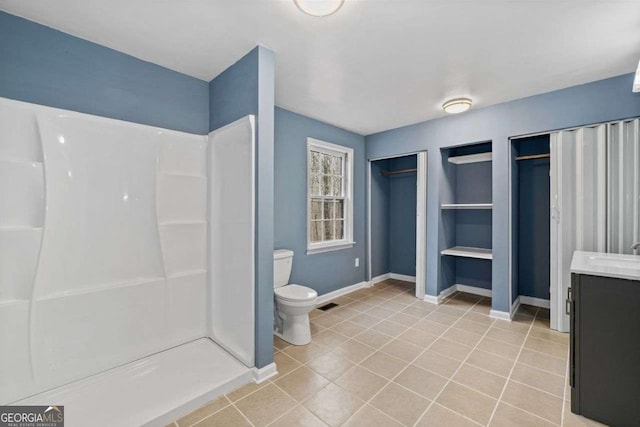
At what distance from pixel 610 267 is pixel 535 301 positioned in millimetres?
2110

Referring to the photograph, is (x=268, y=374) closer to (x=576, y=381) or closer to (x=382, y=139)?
(x=576, y=381)

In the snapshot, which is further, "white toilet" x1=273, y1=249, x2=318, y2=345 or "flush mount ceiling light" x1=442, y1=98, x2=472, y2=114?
"flush mount ceiling light" x1=442, y1=98, x2=472, y2=114

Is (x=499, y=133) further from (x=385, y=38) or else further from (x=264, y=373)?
(x=264, y=373)

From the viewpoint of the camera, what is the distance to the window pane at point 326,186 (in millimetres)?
3844

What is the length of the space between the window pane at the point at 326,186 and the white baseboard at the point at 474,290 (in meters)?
2.49

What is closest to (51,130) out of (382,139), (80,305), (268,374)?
(80,305)

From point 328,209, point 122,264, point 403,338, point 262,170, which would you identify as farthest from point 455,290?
point 122,264

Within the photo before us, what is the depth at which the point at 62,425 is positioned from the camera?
59.0 inches

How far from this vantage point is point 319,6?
1.52m

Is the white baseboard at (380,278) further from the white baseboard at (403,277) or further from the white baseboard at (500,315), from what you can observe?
the white baseboard at (500,315)

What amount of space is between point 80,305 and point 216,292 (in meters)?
0.92

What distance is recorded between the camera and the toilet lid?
8.24 feet

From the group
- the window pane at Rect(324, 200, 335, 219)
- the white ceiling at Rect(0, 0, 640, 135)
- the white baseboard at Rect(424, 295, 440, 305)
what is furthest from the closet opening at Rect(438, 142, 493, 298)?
the window pane at Rect(324, 200, 335, 219)

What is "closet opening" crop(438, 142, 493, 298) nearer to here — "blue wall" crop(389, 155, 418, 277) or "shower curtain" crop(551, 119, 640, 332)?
"blue wall" crop(389, 155, 418, 277)
